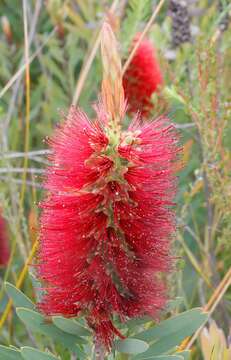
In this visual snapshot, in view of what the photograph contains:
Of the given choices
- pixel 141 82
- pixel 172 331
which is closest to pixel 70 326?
pixel 172 331

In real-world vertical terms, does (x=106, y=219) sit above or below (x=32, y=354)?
above

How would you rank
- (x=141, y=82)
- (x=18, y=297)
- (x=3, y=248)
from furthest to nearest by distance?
(x=141, y=82) < (x=3, y=248) < (x=18, y=297)

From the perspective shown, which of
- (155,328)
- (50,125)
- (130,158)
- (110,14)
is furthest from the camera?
(50,125)

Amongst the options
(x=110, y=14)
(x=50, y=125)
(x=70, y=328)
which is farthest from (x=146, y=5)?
(x=70, y=328)

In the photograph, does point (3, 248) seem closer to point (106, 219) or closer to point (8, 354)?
point (8, 354)

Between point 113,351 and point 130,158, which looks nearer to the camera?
point 130,158

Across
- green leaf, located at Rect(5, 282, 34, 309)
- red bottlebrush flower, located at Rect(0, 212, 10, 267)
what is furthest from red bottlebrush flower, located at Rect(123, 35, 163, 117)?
green leaf, located at Rect(5, 282, 34, 309)

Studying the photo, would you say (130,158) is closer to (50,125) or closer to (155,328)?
(155,328)

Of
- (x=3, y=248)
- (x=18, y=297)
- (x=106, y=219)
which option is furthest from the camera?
(x=3, y=248)
